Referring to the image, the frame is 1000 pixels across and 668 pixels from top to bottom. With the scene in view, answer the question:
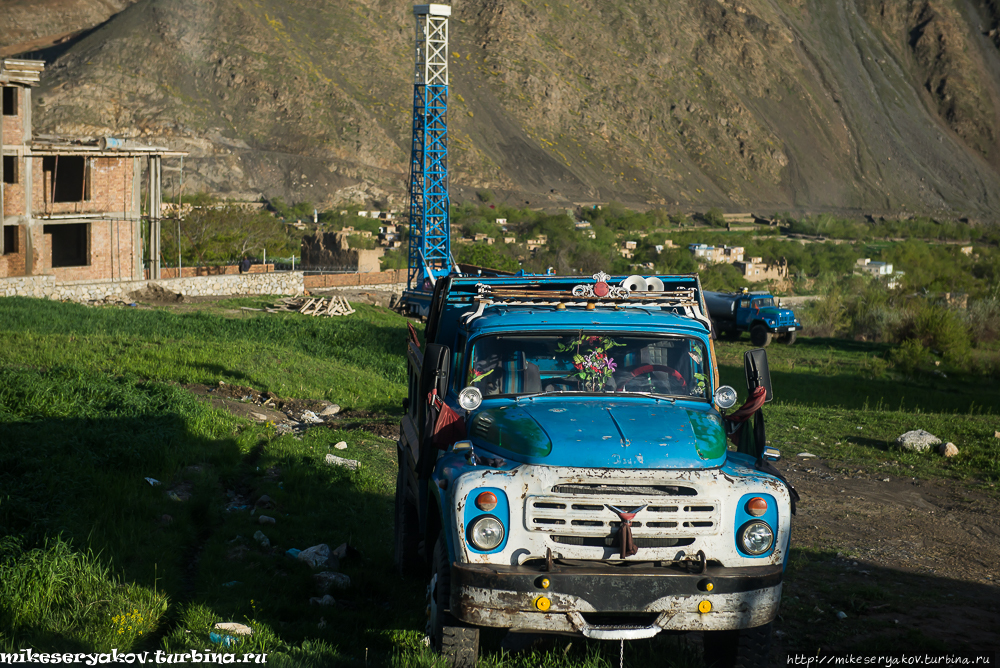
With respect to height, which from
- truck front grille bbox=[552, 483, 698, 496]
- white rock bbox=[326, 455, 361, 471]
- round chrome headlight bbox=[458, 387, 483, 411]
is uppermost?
round chrome headlight bbox=[458, 387, 483, 411]

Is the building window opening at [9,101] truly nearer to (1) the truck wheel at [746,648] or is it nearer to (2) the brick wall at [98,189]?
(2) the brick wall at [98,189]

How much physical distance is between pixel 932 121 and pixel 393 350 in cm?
13300

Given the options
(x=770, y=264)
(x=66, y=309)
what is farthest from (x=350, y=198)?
(x=66, y=309)

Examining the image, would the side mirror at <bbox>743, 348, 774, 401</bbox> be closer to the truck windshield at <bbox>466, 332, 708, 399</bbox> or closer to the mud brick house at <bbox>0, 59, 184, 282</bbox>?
the truck windshield at <bbox>466, 332, 708, 399</bbox>

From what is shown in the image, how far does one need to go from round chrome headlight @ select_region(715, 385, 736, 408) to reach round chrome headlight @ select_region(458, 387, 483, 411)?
160 cm

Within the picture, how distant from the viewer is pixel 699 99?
392ft

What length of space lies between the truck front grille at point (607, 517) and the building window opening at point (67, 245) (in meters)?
43.4

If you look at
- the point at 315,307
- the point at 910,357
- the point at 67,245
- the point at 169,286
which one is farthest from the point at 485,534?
the point at 67,245

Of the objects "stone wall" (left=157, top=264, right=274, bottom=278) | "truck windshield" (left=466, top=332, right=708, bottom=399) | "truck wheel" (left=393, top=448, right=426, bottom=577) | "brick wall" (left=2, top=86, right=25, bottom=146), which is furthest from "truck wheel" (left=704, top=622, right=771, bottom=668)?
"stone wall" (left=157, top=264, right=274, bottom=278)

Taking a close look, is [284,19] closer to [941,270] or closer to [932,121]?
[941,270]

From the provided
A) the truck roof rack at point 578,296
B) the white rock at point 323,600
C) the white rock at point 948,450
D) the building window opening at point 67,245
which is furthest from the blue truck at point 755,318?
the white rock at point 323,600

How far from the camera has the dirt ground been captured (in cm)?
680

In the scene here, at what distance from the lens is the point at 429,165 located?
2306 inches

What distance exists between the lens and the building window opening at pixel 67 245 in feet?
143
